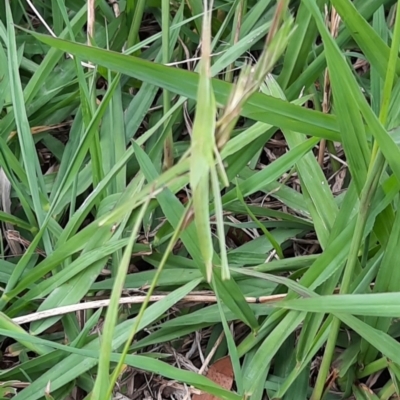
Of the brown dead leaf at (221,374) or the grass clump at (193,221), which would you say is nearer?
the grass clump at (193,221)

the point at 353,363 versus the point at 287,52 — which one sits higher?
the point at 287,52

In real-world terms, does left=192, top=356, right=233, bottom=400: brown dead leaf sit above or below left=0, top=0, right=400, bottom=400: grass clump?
below

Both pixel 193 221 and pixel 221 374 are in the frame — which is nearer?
pixel 193 221

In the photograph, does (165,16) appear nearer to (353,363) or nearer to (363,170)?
(363,170)

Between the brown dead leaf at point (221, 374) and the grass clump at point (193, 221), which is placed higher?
the grass clump at point (193, 221)

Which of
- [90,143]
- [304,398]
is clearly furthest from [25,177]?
[304,398]

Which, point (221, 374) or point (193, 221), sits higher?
point (193, 221)

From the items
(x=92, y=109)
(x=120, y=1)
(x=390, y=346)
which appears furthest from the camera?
(x=120, y=1)

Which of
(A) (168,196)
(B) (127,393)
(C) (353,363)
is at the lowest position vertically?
(B) (127,393)
